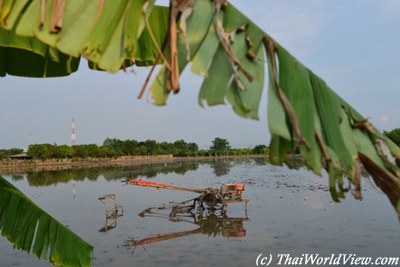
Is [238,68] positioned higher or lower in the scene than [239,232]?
higher

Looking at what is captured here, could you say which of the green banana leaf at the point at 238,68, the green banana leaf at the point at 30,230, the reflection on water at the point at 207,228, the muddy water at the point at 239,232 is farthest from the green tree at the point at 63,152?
A: the green banana leaf at the point at 238,68

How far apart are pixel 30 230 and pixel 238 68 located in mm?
2349

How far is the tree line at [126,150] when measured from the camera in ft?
171

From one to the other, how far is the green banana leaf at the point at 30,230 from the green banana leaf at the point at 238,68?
6.42 feet

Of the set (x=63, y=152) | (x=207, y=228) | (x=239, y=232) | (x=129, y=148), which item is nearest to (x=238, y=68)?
(x=239, y=232)

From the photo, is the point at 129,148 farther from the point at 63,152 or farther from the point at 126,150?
the point at 63,152

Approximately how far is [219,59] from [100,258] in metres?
10.4

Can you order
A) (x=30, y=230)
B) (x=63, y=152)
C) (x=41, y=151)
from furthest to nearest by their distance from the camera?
(x=63, y=152), (x=41, y=151), (x=30, y=230)

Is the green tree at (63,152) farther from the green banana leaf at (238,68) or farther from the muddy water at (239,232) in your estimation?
the green banana leaf at (238,68)

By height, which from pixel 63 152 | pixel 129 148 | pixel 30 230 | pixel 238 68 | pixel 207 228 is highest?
pixel 129 148

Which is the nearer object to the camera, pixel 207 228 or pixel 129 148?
pixel 207 228

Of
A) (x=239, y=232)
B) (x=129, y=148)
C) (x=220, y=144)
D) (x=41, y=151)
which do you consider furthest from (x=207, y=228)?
(x=220, y=144)

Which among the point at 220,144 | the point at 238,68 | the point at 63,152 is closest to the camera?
the point at 238,68

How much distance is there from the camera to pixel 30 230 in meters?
2.80
